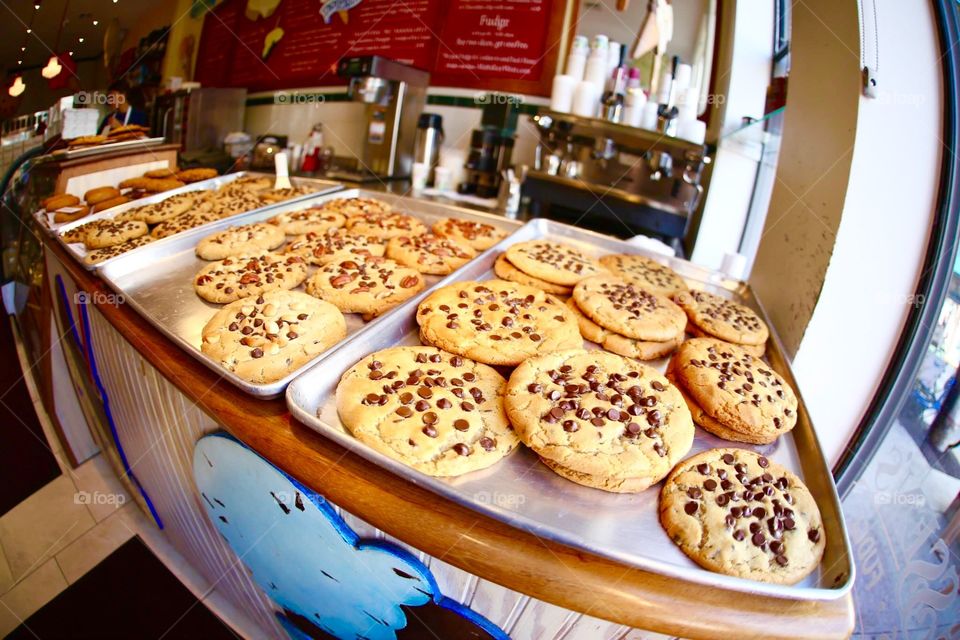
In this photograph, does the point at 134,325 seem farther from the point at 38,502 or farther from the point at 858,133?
the point at 858,133

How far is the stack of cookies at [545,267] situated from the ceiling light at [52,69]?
2021 mm

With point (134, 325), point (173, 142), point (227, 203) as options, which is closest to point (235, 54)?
point (173, 142)

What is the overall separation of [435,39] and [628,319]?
144 inches

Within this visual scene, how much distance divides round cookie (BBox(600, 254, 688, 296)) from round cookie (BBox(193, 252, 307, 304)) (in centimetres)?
155

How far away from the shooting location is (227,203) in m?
2.67

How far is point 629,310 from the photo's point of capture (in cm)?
183

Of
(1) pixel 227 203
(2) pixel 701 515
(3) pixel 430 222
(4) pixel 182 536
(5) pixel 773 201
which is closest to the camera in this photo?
(2) pixel 701 515

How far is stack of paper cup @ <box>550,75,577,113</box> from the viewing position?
359cm

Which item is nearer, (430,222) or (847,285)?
(847,285)

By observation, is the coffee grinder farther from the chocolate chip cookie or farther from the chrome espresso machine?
the chocolate chip cookie

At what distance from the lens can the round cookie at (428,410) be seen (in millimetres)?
1125

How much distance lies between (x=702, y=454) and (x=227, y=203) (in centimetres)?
277

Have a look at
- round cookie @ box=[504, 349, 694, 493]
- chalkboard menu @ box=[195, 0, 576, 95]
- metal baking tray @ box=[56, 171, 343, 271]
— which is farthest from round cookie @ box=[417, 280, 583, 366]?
chalkboard menu @ box=[195, 0, 576, 95]

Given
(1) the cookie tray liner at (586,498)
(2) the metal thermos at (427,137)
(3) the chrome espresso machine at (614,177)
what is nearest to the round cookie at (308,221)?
(1) the cookie tray liner at (586,498)
